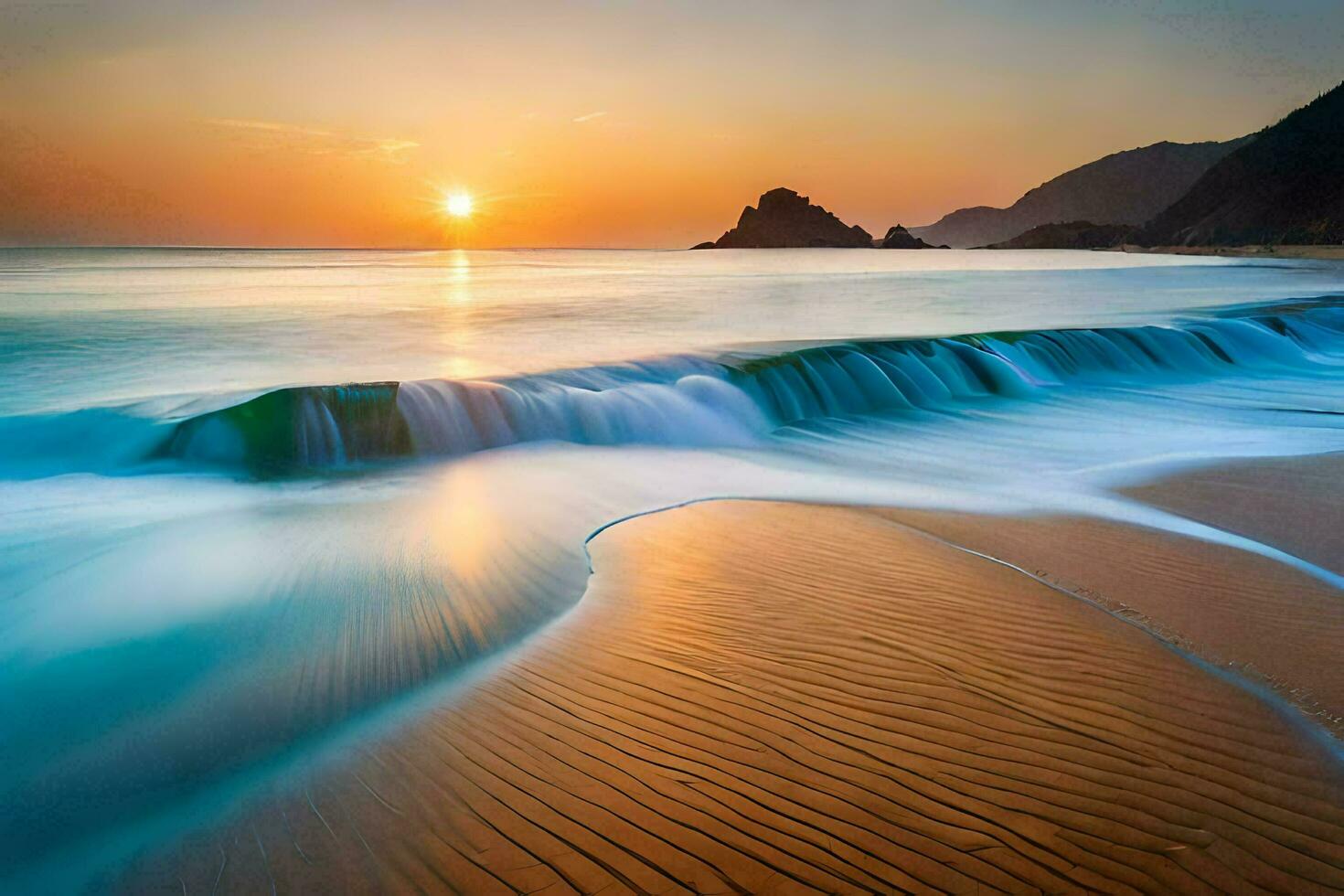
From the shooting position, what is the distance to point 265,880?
2867 millimetres

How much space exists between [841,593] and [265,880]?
3590mm

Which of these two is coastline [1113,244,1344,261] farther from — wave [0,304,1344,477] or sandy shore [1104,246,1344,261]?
wave [0,304,1344,477]

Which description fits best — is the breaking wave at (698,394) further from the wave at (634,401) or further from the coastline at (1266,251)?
the coastline at (1266,251)

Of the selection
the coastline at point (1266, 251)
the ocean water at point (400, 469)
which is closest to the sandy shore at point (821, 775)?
the ocean water at point (400, 469)

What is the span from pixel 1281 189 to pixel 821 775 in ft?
380

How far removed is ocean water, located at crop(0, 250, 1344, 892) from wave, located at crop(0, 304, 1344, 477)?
58 mm

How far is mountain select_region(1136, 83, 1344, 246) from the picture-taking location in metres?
82.7

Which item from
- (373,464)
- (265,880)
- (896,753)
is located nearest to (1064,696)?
(896,753)

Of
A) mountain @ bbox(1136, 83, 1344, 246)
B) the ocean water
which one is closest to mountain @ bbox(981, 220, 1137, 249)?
mountain @ bbox(1136, 83, 1344, 246)

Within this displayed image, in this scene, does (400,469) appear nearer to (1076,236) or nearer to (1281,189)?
(1281,189)

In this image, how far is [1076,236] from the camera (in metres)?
161

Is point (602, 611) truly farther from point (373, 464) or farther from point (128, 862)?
point (373, 464)

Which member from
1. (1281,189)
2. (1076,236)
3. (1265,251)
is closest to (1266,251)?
(1265,251)

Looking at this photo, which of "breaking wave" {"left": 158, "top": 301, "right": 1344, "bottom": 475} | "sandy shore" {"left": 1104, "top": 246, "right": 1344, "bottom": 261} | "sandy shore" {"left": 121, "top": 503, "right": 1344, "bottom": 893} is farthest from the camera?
"sandy shore" {"left": 1104, "top": 246, "right": 1344, "bottom": 261}
